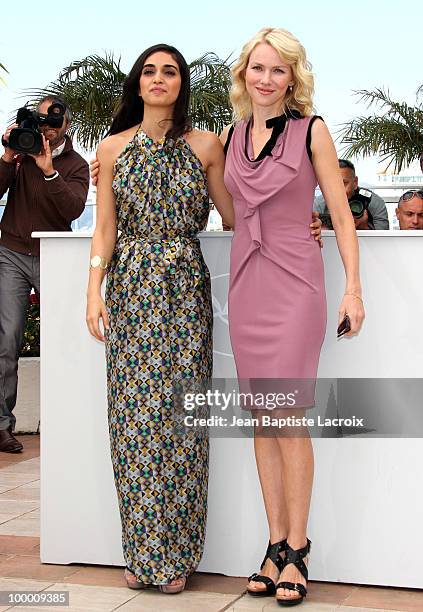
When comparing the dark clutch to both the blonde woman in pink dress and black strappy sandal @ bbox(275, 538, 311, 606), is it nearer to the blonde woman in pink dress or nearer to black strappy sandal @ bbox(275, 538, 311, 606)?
the blonde woman in pink dress

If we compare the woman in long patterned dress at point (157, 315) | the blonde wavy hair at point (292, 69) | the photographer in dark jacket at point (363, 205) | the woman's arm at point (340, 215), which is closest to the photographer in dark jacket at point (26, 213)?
the photographer in dark jacket at point (363, 205)

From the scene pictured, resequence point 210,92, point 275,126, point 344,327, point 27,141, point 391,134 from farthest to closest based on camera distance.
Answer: point 391,134 < point 210,92 < point 27,141 < point 275,126 < point 344,327

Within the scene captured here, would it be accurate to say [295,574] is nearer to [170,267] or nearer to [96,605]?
[96,605]

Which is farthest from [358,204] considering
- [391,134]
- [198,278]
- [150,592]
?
[391,134]

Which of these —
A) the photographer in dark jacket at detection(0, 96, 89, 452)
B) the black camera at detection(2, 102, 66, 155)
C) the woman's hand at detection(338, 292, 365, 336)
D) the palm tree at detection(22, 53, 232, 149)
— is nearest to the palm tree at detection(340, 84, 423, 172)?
the palm tree at detection(22, 53, 232, 149)

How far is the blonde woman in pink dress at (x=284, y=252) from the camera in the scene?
3260mm

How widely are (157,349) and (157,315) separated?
110mm

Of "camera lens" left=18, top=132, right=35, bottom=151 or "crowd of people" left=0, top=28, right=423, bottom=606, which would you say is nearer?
"crowd of people" left=0, top=28, right=423, bottom=606

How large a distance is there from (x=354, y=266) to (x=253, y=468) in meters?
0.80

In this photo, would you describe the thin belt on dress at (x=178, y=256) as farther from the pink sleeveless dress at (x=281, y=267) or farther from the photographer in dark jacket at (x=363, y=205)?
the photographer in dark jacket at (x=363, y=205)

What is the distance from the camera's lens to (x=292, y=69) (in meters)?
3.29

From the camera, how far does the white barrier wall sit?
135 inches

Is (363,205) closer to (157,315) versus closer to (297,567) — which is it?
(157,315)

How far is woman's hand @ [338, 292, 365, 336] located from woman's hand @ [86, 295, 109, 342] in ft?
2.56
